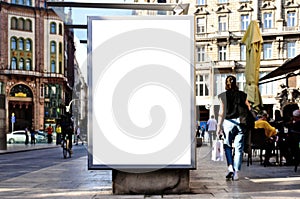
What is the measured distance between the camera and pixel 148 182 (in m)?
7.02

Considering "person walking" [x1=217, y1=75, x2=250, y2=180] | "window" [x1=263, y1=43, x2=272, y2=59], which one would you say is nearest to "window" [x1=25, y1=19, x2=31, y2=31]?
"window" [x1=263, y1=43, x2=272, y2=59]

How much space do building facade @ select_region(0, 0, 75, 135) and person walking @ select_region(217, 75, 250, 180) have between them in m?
62.7

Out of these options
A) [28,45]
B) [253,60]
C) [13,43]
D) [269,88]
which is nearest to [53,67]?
[28,45]

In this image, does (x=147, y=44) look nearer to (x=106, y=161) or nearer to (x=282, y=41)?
(x=106, y=161)

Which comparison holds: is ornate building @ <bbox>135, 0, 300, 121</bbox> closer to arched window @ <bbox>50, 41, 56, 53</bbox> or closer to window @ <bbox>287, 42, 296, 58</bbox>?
window @ <bbox>287, 42, 296, 58</bbox>

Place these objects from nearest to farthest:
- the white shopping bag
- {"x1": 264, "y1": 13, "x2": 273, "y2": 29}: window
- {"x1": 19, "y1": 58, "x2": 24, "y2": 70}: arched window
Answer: the white shopping bag
{"x1": 264, "y1": 13, "x2": 273, "y2": 29}: window
{"x1": 19, "y1": 58, "x2": 24, "y2": 70}: arched window

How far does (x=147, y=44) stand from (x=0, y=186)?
12.5 feet

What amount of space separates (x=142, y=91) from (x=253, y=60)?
8.02 metres

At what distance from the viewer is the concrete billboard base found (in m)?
7.00

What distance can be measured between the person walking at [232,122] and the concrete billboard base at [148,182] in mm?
2154

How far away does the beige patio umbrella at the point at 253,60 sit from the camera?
14117 mm

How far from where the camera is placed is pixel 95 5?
10.2 meters

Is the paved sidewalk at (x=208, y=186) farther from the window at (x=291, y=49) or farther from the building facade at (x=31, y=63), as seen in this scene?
the building facade at (x=31, y=63)

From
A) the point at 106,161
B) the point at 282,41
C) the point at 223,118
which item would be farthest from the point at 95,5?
the point at 282,41
